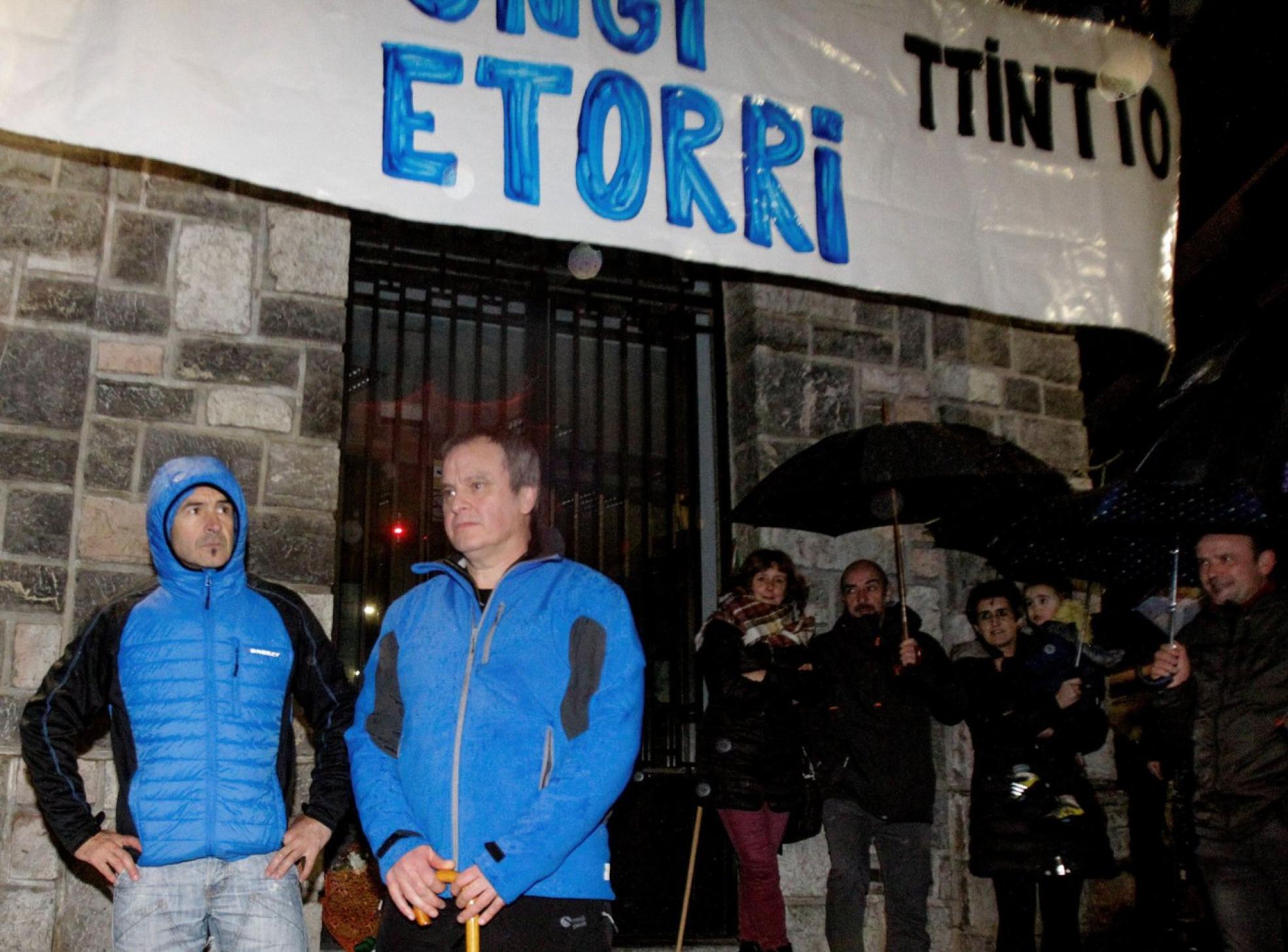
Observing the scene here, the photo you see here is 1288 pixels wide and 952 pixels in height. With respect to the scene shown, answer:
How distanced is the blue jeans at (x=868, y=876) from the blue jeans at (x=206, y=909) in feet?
8.01

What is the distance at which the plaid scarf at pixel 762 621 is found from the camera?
525 centimetres

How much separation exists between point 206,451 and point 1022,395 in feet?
13.4

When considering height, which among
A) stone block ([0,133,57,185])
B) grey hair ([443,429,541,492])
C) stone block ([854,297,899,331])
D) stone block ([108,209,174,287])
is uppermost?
stone block ([0,133,57,185])

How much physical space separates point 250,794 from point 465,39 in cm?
223

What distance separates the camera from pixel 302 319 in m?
5.06

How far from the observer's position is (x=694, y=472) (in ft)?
20.8

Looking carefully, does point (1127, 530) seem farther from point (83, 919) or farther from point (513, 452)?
point (83, 919)

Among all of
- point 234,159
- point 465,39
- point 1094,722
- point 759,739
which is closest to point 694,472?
point 759,739

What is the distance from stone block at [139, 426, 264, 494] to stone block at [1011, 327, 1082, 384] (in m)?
3.90

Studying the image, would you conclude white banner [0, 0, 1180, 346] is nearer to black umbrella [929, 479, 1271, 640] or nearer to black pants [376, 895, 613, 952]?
black umbrella [929, 479, 1271, 640]

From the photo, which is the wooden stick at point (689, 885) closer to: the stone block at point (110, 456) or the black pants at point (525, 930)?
the black pants at point (525, 930)

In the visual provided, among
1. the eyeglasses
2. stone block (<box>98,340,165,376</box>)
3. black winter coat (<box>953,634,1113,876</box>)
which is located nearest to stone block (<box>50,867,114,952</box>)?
stone block (<box>98,340,165,376</box>)

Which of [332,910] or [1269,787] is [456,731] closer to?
[332,910]

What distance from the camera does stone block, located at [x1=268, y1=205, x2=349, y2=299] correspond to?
510cm
